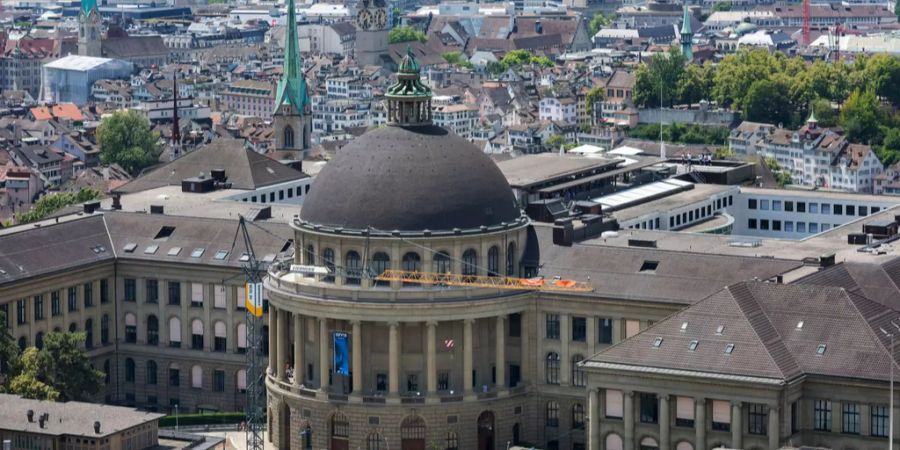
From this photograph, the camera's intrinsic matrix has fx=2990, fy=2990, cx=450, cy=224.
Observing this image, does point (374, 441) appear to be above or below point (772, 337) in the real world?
below

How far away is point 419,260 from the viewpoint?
7805 inches

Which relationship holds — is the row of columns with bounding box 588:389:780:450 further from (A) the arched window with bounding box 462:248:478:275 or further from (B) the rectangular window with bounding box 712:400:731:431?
(A) the arched window with bounding box 462:248:478:275

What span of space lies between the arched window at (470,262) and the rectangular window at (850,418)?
96.0ft

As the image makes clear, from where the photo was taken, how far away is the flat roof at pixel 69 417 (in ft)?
604

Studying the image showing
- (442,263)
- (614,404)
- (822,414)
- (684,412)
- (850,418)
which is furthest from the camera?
(442,263)

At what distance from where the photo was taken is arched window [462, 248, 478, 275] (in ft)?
652

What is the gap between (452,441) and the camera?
198625 mm

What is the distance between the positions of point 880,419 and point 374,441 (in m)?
35.8

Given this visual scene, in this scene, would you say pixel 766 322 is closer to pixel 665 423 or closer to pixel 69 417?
pixel 665 423

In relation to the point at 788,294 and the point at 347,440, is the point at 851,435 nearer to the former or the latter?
the point at 788,294

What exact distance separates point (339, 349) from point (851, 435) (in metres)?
36.1

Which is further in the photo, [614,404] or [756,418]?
[614,404]

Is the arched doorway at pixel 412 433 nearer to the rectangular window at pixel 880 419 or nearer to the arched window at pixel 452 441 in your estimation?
Answer: the arched window at pixel 452 441

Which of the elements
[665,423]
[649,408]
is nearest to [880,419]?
[665,423]
